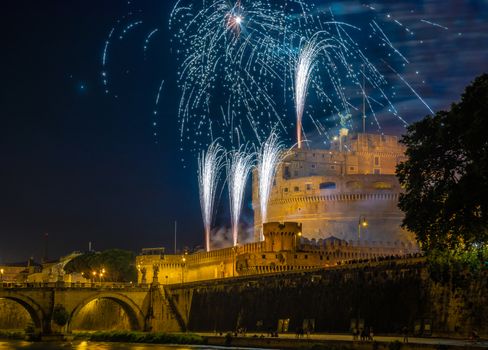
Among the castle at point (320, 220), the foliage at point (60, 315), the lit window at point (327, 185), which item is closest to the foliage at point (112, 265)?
the castle at point (320, 220)

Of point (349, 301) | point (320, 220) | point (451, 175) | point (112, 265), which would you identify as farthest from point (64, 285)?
point (451, 175)

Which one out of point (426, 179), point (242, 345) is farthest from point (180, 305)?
point (426, 179)

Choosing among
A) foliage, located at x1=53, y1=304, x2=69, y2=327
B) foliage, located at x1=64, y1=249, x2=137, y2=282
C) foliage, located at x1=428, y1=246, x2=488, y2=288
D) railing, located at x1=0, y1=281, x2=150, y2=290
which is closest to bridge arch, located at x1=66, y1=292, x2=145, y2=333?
railing, located at x1=0, y1=281, x2=150, y2=290

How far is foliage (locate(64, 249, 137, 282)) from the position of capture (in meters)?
101

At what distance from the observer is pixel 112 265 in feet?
332

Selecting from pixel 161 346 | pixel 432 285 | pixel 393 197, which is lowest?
pixel 161 346

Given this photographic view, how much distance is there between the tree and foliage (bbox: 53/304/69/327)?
43.0 m

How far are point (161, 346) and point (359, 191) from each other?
44452 mm

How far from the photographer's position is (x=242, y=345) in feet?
165

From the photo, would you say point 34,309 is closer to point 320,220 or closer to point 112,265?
point 112,265

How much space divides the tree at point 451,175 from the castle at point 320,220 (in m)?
37.3

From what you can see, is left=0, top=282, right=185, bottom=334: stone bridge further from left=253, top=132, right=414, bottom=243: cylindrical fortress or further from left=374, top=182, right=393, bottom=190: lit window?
left=374, top=182, right=393, bottom=190: lit window

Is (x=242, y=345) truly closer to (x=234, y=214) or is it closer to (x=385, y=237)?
(x=234, y=214)

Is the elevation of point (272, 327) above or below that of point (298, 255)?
below
